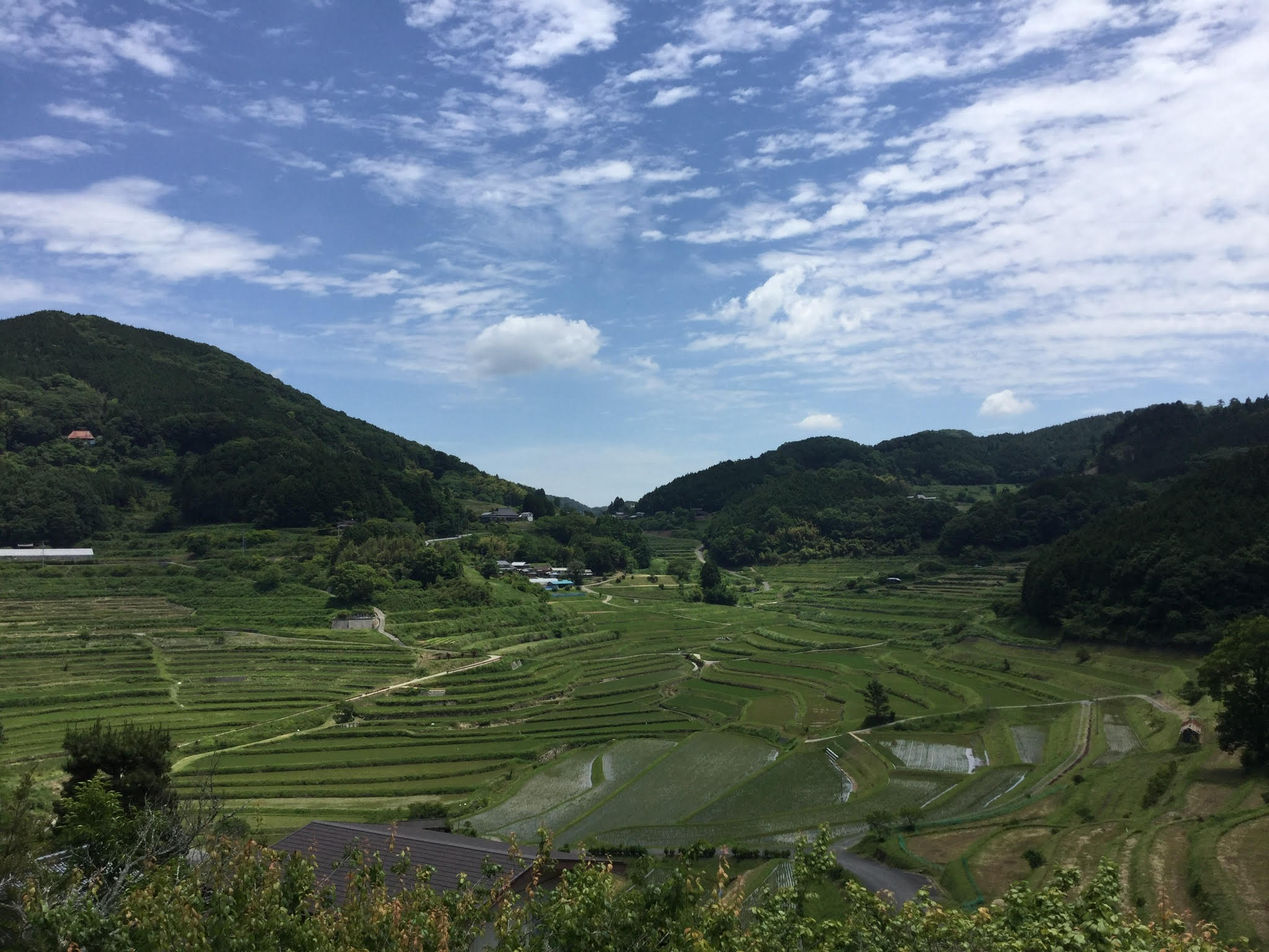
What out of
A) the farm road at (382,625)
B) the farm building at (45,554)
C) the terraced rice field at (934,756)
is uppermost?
the farm building at (45,554)

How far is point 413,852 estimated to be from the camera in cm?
2284

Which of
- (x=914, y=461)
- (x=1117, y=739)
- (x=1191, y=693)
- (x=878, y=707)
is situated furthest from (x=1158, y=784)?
(x=914, y=461)

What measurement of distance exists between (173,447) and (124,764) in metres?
107

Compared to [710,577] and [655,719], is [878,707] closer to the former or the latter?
[655,719]

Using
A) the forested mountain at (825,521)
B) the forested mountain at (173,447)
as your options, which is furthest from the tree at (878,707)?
the forested mountain at (173,447)

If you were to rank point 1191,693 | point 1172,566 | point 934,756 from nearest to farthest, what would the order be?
point 934,756 → point 1191,693 → point 1172,566

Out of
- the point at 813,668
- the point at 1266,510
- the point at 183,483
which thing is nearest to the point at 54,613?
the point at 183,483

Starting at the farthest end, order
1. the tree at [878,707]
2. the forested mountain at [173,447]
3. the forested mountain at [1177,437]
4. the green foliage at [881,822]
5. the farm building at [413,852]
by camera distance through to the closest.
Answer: the forested mountain at [1177,437], the forested mountain at [173,447], the tree at [878,707], the green foliage at [881,822], the farm building at [413,852]

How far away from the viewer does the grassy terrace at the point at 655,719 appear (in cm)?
2970

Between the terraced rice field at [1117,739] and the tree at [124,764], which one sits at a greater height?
the tree at [124,764]

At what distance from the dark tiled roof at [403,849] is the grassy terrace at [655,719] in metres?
3.31

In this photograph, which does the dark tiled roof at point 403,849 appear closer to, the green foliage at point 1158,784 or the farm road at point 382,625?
the green foliage at point 1158,784

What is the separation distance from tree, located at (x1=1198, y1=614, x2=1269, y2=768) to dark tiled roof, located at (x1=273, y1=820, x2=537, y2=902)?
27118 mm

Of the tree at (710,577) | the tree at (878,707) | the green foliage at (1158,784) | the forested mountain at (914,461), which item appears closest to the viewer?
the green foliage at (1158,784)
